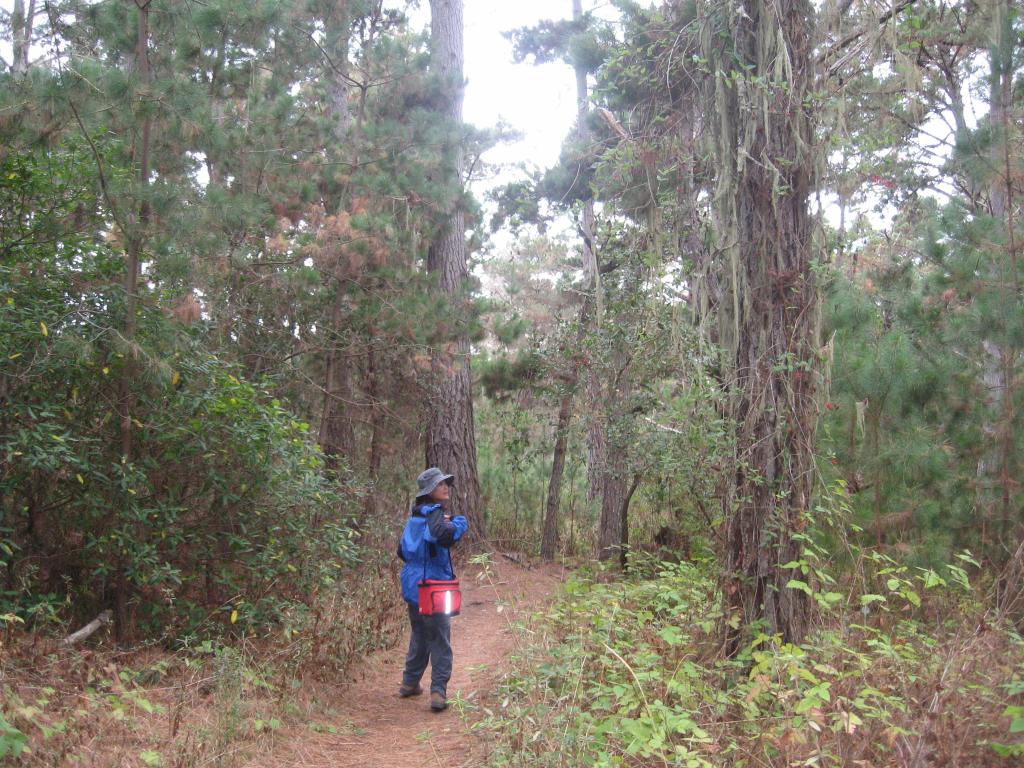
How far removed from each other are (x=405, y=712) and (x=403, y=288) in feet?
21.3

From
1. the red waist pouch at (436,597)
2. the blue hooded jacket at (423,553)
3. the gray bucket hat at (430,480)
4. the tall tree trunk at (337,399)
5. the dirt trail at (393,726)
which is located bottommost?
the dirt trail at (393,726)

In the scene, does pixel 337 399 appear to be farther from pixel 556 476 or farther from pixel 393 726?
pixel 393 726

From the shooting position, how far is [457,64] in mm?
14141

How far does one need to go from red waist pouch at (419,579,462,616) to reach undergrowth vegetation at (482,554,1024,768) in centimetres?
68

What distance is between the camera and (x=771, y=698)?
179 inches

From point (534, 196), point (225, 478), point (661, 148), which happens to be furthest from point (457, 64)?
point (225, 478)

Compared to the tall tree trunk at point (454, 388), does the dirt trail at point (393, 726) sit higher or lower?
lower

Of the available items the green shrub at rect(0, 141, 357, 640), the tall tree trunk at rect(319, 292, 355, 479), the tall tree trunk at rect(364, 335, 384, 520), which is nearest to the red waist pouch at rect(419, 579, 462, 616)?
→ the green shrub at rect(0, 141, 357, 640)

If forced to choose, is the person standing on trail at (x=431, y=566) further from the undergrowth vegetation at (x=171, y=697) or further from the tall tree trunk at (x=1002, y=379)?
the tall tree trunk at (x=1002, y=379)

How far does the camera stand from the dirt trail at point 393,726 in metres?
5.08

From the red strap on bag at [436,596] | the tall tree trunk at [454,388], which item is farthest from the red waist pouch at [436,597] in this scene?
the tall tree trunk at [454,388]

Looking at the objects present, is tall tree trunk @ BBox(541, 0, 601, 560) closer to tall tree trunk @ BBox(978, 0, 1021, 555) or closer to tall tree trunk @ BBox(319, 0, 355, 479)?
tall tree trunk @ BBox(319, 0, 355, 479)

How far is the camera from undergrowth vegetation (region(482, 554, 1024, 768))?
378 centimetres

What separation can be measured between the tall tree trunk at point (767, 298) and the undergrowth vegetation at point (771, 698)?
257 mm
